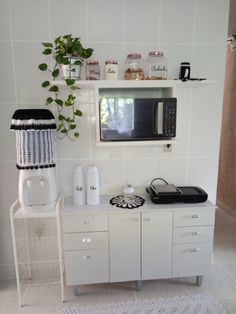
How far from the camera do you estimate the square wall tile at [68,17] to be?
1.68 metres

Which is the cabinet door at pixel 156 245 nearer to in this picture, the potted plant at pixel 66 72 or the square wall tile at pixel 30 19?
the potted plant at pixel 66 72

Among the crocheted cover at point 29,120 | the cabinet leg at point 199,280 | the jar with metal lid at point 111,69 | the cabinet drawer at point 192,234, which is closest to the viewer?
the crocheted cover at point 29,120

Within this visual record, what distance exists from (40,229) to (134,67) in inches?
55.4

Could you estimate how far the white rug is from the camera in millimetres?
1661

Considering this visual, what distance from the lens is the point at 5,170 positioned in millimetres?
1849

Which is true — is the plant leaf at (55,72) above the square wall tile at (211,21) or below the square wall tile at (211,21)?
below

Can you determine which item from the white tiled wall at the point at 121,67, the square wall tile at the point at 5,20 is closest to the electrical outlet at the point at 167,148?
the white tiled wall at the point at 121,67

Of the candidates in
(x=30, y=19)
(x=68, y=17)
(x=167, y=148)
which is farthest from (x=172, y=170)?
(x=30, y=19)

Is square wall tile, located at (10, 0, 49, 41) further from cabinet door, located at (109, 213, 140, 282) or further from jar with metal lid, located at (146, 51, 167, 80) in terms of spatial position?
cabinet door, located at (109, 213, 140, 282)

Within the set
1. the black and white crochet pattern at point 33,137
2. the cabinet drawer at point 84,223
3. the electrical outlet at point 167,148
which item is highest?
the black and white crochet pattern at point 33,137

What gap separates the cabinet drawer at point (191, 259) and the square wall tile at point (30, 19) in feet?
5.75

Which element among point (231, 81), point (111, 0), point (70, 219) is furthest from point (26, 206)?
point (231, 81)

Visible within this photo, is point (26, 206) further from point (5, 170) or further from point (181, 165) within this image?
point (181, 165)

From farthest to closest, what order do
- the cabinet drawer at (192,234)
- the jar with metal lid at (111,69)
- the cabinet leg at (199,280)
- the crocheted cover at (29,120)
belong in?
the cabinet leg at (199,280)
the cabinet drawer at (192,234)
the jar with metal lid at (111,69)
the crocheted cover at (29,120)
